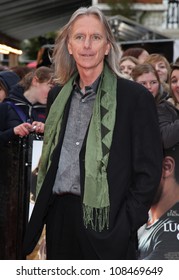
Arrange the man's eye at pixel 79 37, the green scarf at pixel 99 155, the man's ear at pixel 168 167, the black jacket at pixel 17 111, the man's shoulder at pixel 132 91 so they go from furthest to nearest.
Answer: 1. the black jacket at pixel 17 111
2. the man's ear at pixel 168 167
3. the man's eye at pixel 79 37
4. the man's shoulder at pixel 132 91
5. the green scarf at pixel 99 155

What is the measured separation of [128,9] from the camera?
36.8m

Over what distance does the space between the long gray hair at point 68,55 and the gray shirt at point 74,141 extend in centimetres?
17

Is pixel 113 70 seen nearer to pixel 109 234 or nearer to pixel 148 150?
pixel 148 150

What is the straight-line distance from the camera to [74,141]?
456 centimetres

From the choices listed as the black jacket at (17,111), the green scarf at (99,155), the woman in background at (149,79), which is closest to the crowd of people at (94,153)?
the green scarf at (99,155)

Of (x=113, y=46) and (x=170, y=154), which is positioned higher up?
(x=113, y=46)

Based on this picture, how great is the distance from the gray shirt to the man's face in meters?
0.12

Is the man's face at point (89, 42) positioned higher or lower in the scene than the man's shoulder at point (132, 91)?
higher

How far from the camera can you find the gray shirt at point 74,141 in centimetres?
449

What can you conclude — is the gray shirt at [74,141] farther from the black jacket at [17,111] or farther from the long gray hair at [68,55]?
the black jacket at [17,111]

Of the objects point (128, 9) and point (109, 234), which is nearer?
point (109, 234)

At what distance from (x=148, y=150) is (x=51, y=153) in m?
0.55
